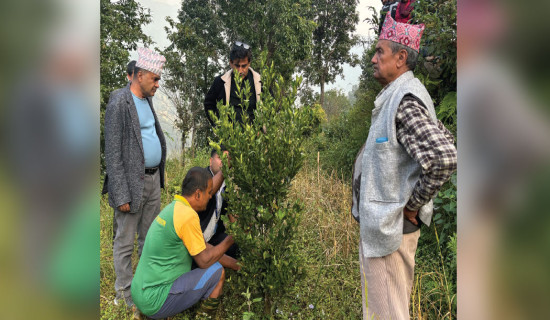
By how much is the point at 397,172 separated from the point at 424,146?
0.69 ft

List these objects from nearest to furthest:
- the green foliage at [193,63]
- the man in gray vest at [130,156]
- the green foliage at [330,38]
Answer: the man in gray vest at [130,156], the green foliage at [193,63], the green foliage at [330,38]

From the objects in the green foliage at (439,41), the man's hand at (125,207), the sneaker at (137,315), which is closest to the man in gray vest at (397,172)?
the sneaker at (137,315)

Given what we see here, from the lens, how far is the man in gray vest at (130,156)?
3.10 meters

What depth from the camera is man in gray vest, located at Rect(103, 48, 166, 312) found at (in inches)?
Answer: 122

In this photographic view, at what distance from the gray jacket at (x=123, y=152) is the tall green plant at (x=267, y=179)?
988mm

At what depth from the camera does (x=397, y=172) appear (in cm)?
201

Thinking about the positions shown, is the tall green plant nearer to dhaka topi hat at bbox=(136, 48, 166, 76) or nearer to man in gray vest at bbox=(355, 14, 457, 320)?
man in gray vest at bbox=(355, 14, 457, 320)

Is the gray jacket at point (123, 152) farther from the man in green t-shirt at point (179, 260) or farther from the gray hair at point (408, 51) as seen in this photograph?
the gray hair at point (408, 51)

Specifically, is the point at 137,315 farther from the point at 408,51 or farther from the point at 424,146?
the point at 408,51

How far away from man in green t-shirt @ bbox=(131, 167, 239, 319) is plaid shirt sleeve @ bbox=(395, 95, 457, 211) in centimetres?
141

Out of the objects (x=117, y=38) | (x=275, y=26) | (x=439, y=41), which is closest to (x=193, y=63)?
(x=275, y=26)
